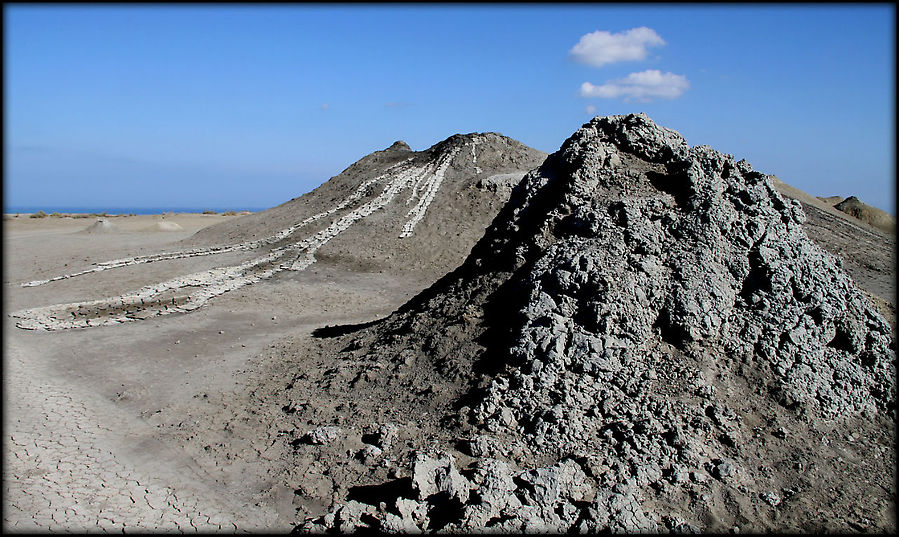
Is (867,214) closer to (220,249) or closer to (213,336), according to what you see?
(220,249)

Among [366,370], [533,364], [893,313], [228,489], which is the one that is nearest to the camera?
[228,489]

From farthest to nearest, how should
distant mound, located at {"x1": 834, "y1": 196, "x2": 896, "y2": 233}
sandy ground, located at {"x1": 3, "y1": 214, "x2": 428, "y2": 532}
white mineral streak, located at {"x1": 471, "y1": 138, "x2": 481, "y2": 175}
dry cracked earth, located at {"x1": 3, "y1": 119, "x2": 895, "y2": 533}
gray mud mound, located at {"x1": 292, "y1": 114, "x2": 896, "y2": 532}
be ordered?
1. distant mound, located at {"x1": 834, "y1": 196, "x2": 896, "y2": 233}
2. white mineral streak, located at {"x1": 471, "y1": 138, "x2": 481, "y2": 175}
3. dry cracked earth, located at {"x1": 3, "y1": 119, "x2": 895, "y2": 533}
4. sandy ground, located at {"x1": 3, "y1": 214, "x2": 428, "y2": 532}
5. gray mud mound, located at {"x1": 292, "y1": 114, "x2": 896, "y2": 532}

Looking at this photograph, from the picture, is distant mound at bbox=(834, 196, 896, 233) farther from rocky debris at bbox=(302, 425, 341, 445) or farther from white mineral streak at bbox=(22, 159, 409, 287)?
rocky debris at bbox=(302, 425, 341, 445)

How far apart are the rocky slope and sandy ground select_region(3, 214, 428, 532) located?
0.88m

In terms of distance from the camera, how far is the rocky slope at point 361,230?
46.1 feet

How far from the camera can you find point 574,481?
524 centimetres

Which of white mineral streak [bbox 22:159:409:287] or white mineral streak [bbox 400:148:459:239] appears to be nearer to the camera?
white mineral streak [bbox 22:159:409:287]

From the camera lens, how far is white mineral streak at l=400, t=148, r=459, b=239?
19.4m

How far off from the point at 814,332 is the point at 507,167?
16.6m

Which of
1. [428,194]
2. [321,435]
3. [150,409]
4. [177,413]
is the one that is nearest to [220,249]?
[428,194]

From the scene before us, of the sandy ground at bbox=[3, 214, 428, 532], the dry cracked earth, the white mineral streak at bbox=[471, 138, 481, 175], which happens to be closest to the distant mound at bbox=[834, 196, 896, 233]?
the dry cracked earth

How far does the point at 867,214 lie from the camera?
87.2 feet

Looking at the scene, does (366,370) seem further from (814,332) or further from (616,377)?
(814,332)

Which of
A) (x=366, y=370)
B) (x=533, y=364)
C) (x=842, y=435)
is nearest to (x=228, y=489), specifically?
(x=366, y=370)
